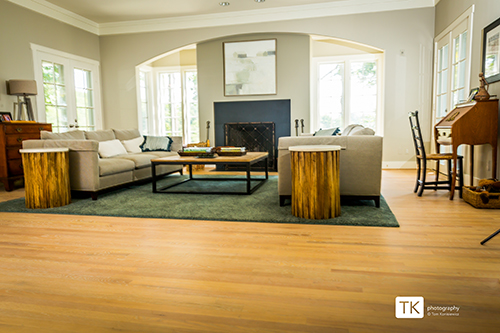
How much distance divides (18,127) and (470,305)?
5535mm

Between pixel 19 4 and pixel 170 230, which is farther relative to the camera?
pixel 19 4

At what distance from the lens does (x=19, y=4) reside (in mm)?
5402

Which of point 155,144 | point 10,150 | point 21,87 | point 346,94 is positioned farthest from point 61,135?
point 346,94

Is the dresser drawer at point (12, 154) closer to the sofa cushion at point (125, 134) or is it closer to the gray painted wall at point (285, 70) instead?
the sofa cushion at point (125, 134)

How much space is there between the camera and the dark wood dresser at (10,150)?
15.3 feet

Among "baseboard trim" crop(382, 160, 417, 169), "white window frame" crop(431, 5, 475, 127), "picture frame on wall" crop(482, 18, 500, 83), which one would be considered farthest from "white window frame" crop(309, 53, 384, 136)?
"picture frame on wall" crop(482, 18, 500, 83)

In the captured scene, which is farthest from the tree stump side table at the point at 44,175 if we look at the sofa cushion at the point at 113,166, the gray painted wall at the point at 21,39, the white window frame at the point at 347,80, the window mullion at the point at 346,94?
the window mullion at the point at 346,94

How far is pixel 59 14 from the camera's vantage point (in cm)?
620

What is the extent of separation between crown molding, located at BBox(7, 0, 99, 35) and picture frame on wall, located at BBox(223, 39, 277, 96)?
2782mm

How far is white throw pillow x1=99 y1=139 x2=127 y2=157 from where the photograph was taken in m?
4.76

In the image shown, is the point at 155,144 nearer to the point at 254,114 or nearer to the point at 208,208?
the point at 254,114

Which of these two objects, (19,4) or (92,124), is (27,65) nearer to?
(19,4)

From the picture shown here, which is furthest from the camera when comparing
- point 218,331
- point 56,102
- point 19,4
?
point 56,102

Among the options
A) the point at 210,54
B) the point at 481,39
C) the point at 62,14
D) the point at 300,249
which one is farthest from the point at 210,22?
the point at 300,249
